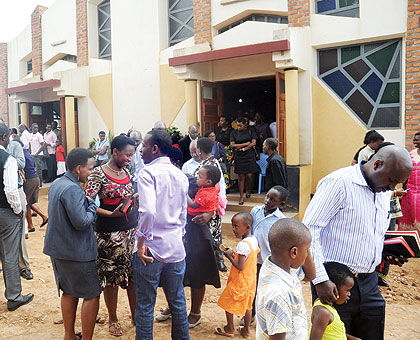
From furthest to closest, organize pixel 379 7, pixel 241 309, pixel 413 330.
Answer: pixel 379 7, pixel 413 330, pixel 241 309

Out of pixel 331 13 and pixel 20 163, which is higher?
pixel 331 13

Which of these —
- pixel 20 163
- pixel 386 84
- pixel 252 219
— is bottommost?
pixel 252 219

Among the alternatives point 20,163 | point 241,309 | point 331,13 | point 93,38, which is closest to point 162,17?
point 93,38

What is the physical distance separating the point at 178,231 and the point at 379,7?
708cm

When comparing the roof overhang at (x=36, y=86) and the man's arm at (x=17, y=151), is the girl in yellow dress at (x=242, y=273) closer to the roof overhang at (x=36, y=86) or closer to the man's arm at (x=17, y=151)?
the man's arm at (x=17, y=151)

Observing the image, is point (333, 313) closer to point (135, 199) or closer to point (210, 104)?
point (135, 199)

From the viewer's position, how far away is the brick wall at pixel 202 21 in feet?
34.2

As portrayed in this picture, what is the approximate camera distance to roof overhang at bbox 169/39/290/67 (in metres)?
8.30

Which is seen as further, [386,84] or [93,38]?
[93,38]

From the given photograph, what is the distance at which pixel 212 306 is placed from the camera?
4945mm

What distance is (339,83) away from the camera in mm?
8953

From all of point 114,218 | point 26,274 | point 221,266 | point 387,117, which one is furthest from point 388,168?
point 387,117

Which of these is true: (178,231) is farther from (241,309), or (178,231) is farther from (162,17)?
(162,17)

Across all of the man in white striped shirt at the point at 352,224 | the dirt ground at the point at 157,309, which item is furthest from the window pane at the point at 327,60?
the man in white striped shirt at the point at 352,224
